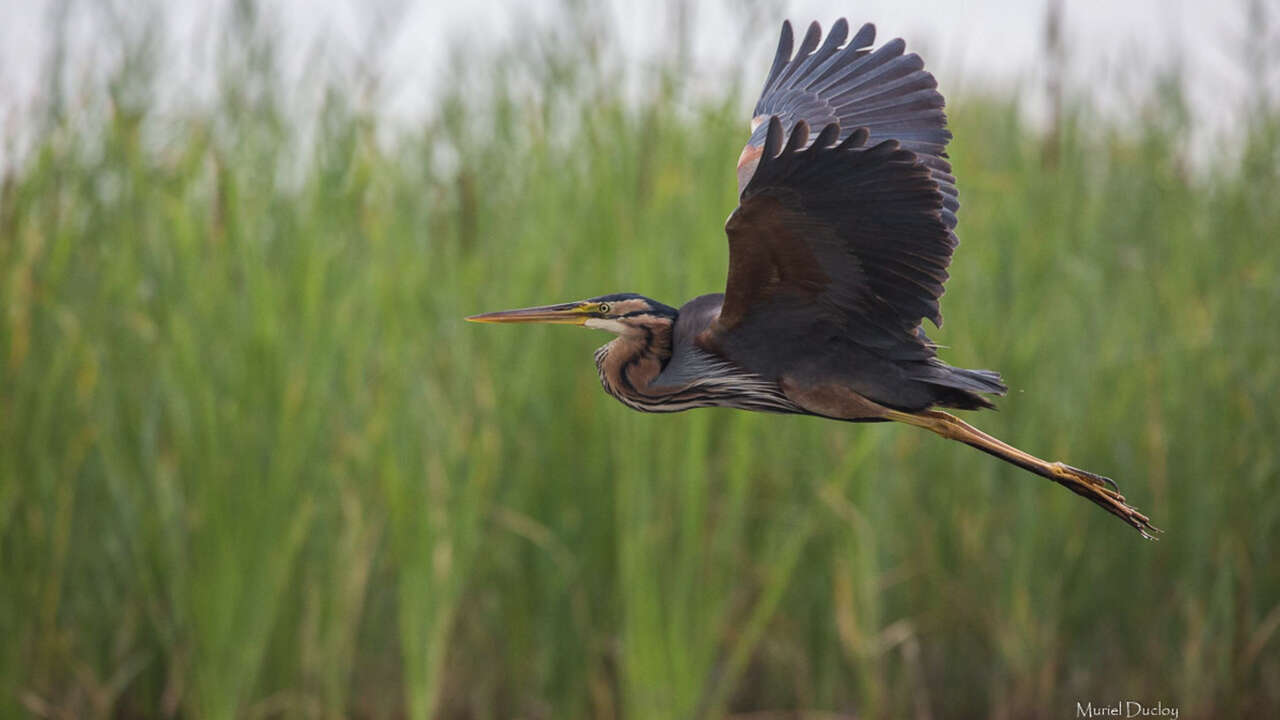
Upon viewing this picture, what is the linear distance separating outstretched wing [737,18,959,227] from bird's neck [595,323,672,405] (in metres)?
0.15

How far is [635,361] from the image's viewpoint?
0.69 metres

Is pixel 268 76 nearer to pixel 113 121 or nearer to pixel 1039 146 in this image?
pixel 113 121

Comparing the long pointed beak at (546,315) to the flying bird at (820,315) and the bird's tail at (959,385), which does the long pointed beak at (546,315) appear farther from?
the bird's tail at (959,385)

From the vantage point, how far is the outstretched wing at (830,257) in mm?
629

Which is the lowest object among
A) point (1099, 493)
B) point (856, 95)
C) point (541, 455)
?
point (541, 455)

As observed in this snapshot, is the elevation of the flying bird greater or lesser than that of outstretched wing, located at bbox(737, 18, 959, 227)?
lesser

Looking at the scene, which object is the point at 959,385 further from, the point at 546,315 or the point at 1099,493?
the point at 546,315

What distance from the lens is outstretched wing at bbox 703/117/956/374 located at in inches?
24.8

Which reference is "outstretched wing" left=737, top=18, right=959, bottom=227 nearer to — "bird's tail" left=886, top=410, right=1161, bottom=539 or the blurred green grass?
"bird's tail" left=886, top=410, right=1161, bottom=539

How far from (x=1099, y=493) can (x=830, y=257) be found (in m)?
0.21
